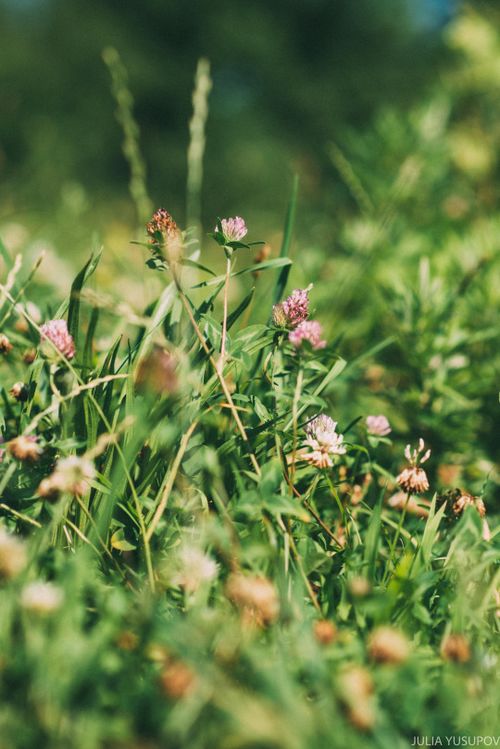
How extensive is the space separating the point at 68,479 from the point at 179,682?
24cm

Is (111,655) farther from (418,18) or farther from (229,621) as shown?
(418,18)

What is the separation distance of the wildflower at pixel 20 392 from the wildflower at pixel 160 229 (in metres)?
0.28

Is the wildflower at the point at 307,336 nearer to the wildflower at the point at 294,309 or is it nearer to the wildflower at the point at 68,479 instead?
the wildflower at the point at 294,309

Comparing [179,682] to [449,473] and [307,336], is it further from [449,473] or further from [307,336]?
[449,473]

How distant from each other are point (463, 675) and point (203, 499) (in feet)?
1.15

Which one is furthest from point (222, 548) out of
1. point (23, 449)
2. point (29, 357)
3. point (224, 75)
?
point (224, 75)

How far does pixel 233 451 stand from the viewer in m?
0.83

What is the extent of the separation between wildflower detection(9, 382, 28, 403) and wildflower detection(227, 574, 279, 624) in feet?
1.35

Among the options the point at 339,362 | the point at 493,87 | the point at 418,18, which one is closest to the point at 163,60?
the point at 418,18

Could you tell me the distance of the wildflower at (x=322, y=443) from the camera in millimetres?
792

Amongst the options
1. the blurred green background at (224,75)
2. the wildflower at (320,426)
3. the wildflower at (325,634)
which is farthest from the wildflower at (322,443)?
the blurred green background at (224,75)

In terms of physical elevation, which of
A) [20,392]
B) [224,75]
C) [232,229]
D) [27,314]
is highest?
[224,75]

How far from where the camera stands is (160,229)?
765mm

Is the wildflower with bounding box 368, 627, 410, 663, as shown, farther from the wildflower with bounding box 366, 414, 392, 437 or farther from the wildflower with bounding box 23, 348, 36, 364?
the wildflower with bounding box 23, 348, 36, 364
